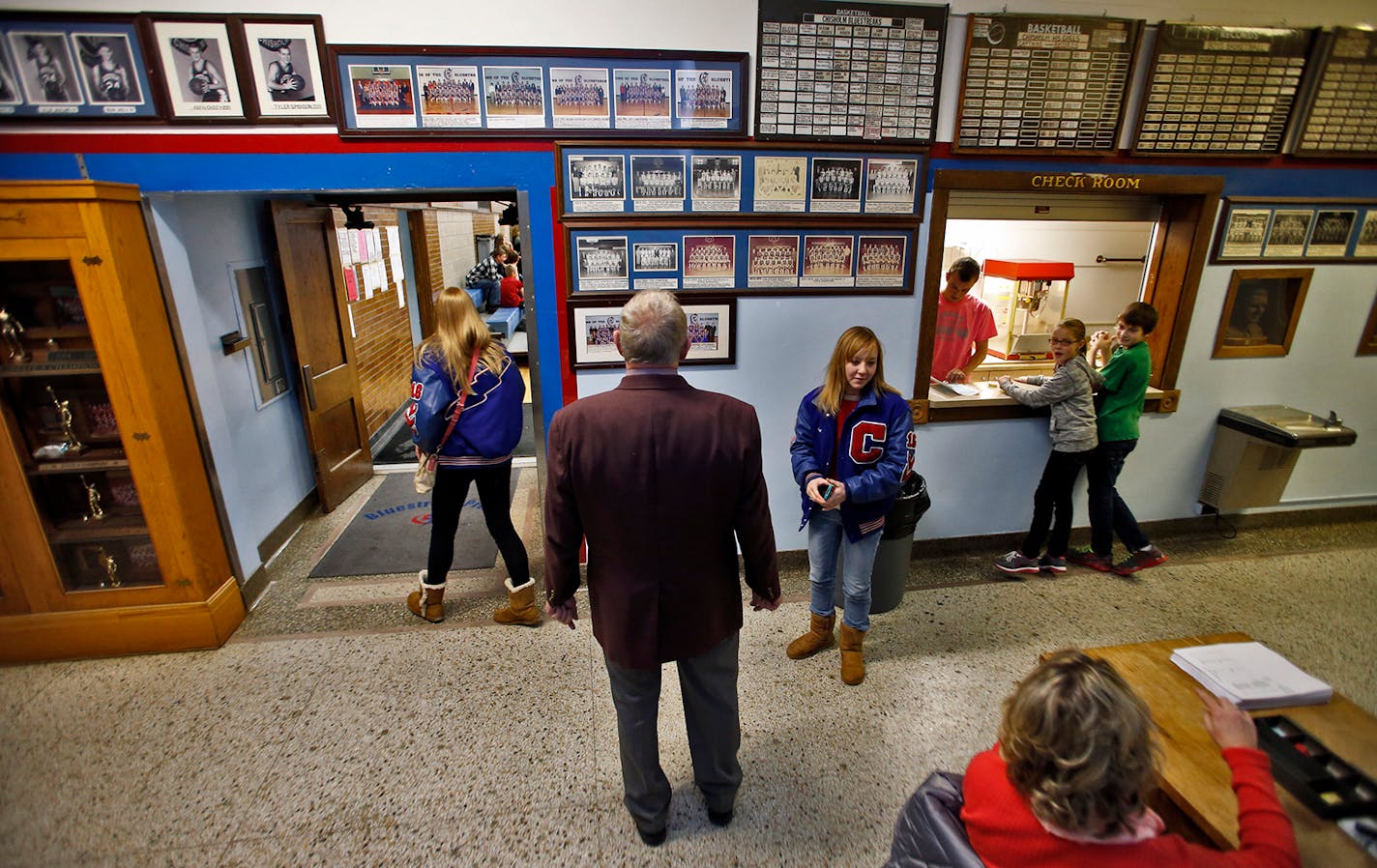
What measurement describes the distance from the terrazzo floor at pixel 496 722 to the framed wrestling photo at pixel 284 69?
7.93ft

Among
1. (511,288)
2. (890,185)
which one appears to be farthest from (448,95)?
(511,288)

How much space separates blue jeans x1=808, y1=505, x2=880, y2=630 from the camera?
2.78 meters

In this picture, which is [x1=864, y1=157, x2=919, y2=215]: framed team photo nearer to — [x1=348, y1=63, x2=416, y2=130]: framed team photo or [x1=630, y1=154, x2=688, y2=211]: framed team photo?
[x1=630, y1=154, x2=688, y2=211]: framed team photo

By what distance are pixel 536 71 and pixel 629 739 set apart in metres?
2.76

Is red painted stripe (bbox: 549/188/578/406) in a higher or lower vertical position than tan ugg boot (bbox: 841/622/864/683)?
higher

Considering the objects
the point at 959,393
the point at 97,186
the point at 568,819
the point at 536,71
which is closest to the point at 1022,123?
the point at 959,393

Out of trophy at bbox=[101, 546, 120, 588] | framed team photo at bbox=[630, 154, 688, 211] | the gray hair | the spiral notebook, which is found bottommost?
trophy at bbox=[101, 546, 120, 588]

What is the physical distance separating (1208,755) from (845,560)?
138cm

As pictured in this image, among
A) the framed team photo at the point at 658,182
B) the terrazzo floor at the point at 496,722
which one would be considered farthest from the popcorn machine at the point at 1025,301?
the framed team photo at the point at 658,182

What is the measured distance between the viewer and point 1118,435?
3.55 m

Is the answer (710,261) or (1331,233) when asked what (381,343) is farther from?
(1331,233)

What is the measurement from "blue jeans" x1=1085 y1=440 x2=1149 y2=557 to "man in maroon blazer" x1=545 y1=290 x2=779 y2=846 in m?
2.62

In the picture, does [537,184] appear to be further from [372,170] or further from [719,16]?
[719,16]

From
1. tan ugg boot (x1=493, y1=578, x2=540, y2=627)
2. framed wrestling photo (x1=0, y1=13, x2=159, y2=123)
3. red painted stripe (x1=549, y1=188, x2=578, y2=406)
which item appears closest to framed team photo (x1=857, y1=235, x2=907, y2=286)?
red painted stripe (x1=549, y1=188, x2=578, y2=406)
